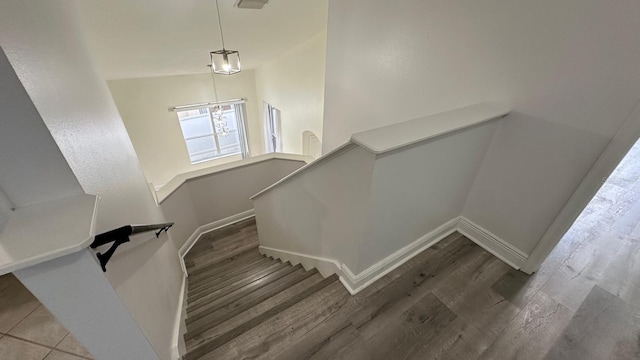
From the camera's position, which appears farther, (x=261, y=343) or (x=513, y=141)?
(x=513, y=141)

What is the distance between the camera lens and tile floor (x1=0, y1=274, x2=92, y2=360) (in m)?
1.34

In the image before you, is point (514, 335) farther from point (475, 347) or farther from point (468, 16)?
point (468, 16)

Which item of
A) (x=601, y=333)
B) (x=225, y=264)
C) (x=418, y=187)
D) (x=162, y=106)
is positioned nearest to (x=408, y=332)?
(x=418, y=187)

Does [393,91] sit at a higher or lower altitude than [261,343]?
higher

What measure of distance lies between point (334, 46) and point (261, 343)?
2573mm

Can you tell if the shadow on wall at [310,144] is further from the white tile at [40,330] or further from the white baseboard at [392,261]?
the white tile at [40,330]

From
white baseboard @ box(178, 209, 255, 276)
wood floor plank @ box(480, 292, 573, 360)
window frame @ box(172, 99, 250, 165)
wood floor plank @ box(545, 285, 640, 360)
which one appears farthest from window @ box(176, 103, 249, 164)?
wood floor plank @ box(545, 285, 640, 360)

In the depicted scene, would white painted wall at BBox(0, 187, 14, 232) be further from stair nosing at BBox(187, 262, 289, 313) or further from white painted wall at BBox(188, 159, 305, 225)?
white painted wall at BBox(188, 159, 305, 225)

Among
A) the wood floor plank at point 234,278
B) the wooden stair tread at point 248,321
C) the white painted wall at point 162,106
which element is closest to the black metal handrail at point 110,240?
the wooden stair tread at point 248,321

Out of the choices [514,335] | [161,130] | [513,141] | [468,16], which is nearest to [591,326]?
[514,335]

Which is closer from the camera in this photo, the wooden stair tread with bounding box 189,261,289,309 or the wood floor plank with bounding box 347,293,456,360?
the wood floor plank with bounding box 347,293,456,360

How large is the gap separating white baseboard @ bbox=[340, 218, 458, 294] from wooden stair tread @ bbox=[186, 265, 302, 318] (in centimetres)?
77

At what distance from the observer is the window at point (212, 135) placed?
703 cm

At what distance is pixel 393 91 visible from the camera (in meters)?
2.04
